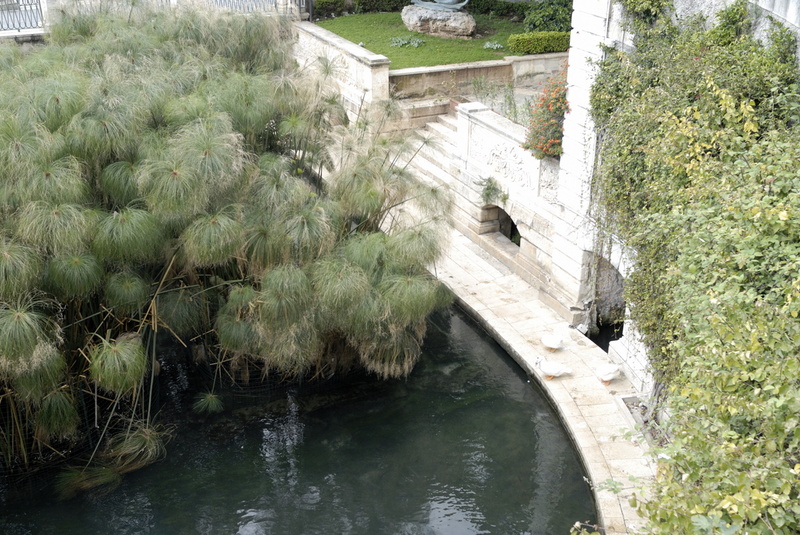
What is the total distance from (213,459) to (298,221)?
9.14 feet

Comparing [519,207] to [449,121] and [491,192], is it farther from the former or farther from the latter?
[449,121]

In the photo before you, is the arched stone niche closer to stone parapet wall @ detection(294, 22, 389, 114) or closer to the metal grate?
stone parapet wall @ detection(294, 22, 389, 114)

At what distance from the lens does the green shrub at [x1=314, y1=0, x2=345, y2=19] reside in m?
20.4

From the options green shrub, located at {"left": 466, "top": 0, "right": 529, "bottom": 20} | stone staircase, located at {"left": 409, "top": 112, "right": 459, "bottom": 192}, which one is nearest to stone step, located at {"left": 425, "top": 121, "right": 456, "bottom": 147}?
stone staircase, located at {"left": 409, "top": 112, "right": 459, "bottom": 192}

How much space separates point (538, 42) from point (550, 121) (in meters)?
5.47

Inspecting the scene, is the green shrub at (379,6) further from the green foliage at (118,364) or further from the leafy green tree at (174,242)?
the green foliage at (118,364)

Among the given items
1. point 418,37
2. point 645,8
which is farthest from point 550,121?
point 418,37

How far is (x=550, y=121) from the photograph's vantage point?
11172 millimetres

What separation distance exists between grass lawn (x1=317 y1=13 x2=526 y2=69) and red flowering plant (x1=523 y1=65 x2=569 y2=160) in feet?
17.7

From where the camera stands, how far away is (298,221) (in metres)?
8.53

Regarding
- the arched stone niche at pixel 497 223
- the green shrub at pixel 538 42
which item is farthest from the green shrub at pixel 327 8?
the arched stone niche at pixel 497 223

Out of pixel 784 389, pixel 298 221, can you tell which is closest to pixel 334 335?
pixel 298 221

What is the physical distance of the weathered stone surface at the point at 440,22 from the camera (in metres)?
18.0

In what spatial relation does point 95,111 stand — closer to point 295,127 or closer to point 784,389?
point 295,127
